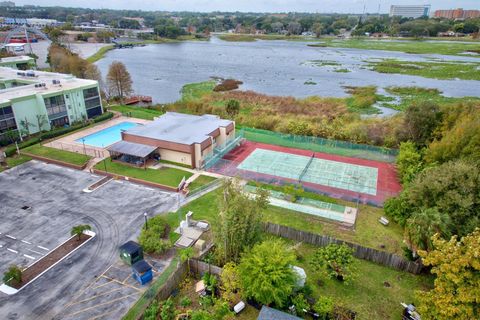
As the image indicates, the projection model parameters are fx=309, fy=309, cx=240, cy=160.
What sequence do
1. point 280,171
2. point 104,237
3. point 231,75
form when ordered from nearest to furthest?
point 104,237 → point 280,171 → point 231,75

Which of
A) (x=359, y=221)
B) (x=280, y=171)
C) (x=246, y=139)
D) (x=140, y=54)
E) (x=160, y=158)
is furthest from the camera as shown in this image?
(x=140, y=54)

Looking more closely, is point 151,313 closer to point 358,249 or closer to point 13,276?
point 13,276

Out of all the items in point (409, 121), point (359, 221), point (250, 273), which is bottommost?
point (359, 221)

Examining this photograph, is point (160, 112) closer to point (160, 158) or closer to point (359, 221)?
point (160, 158)

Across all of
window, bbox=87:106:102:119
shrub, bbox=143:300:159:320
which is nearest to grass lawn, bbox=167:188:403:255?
shrub, bbox=143:300:159:320

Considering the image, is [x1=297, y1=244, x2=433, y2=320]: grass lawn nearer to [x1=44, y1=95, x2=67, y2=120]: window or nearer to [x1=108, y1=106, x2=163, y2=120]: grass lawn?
[x1=108, y1=106, x2=163, y2=120]: grass lawn


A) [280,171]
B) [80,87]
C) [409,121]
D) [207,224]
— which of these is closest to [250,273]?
[207,224]

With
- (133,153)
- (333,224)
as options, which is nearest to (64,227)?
(133,153)

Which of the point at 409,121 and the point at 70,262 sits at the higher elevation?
the point at 409,121
